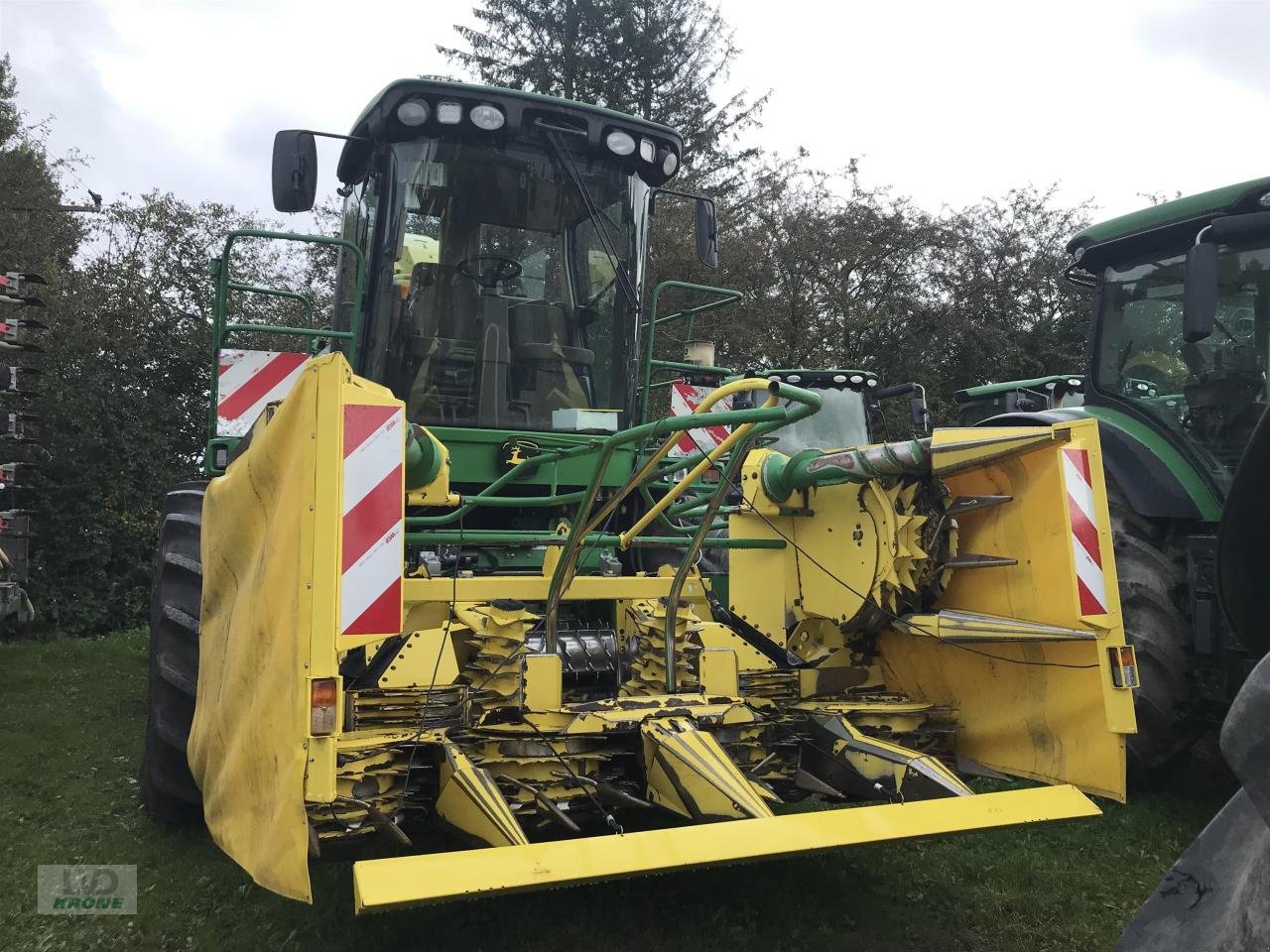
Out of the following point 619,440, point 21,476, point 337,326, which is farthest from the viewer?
point 21,476

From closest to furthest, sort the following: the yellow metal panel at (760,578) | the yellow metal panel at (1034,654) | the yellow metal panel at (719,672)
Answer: the yellow metal panel at (1034,654)
the yellow metal panel at (719,672)
the yellow metal panel at (760,578)

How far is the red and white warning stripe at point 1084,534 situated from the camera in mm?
3141

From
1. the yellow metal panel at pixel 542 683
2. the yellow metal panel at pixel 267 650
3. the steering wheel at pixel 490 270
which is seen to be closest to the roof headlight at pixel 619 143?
the steering wheel at pixel 490 270

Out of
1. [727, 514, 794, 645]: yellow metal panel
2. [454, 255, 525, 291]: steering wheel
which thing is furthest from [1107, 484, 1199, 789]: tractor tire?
[454, 255, 525, 291]: steering wheel

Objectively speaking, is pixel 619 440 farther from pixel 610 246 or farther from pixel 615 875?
pixel 610 246

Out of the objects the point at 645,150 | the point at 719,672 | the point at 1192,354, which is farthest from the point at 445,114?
the point at 1192,354

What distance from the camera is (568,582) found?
3.39m

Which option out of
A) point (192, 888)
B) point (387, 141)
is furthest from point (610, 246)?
point (192, 888)

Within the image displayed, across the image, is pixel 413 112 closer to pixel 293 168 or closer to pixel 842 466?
pixel 293 168

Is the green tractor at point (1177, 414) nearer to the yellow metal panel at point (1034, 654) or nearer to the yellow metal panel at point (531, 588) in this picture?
the yellow metal panel at point (1034, 654)

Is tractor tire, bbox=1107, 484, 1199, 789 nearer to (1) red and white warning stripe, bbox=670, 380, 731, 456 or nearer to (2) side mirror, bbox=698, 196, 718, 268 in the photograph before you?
(2) side mirror, bbox=698, 196, 718, 268

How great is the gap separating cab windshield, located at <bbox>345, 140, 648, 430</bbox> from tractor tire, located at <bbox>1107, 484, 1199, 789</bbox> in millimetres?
2561

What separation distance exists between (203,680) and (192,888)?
2.62 ft

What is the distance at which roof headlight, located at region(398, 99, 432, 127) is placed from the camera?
13.5 ft
